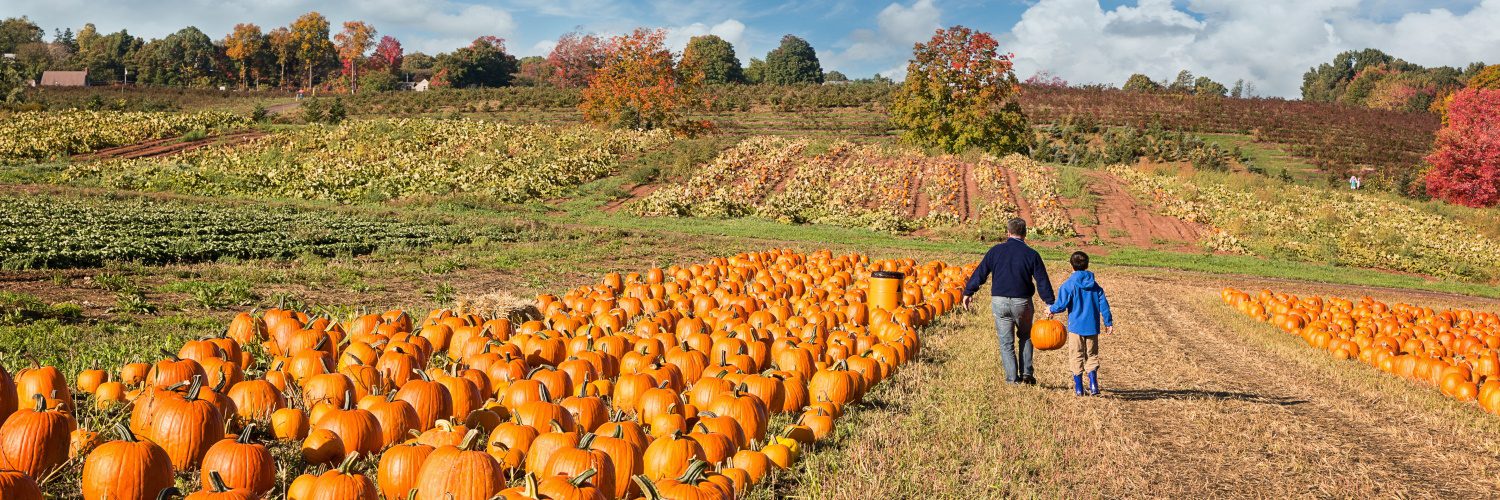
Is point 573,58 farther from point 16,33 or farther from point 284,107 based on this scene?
point 16,33

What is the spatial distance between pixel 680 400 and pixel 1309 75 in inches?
5912

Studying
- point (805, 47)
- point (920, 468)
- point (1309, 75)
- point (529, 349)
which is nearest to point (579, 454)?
point (920, 468)

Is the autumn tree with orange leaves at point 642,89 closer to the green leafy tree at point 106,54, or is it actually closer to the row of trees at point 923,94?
the row of trees at point 923,94

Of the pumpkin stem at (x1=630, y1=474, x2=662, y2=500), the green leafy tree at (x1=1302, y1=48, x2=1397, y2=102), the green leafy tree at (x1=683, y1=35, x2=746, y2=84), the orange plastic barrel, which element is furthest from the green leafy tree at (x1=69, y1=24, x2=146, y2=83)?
the green leafy tree at (x1=1302, y1=48, x2=1397, y2=102)

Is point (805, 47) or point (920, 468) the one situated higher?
point (805, 47)

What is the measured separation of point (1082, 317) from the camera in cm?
803

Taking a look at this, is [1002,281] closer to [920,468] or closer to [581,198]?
[920,468]

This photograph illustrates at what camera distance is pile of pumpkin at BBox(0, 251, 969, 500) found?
4074 millimetres

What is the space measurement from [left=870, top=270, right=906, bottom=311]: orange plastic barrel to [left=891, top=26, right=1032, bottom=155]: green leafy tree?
3382cm

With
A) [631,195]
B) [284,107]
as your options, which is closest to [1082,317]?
[631,195]

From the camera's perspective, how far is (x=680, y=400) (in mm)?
5719

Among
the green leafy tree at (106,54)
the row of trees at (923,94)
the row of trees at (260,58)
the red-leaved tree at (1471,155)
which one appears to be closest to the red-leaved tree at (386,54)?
the row of trees at (260,58)

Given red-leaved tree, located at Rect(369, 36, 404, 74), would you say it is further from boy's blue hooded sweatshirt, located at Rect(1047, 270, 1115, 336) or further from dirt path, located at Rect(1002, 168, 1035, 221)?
boy's blue hooded sweatshirt, located at Rect(1047, 270, 1115, 336)

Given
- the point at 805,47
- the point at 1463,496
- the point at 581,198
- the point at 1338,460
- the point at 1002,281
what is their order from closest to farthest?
1. the point at 1463,496
2. the point at 1338,460
3. the point at 1002,281
4. the point at 581,198
5. the point at 805,47
